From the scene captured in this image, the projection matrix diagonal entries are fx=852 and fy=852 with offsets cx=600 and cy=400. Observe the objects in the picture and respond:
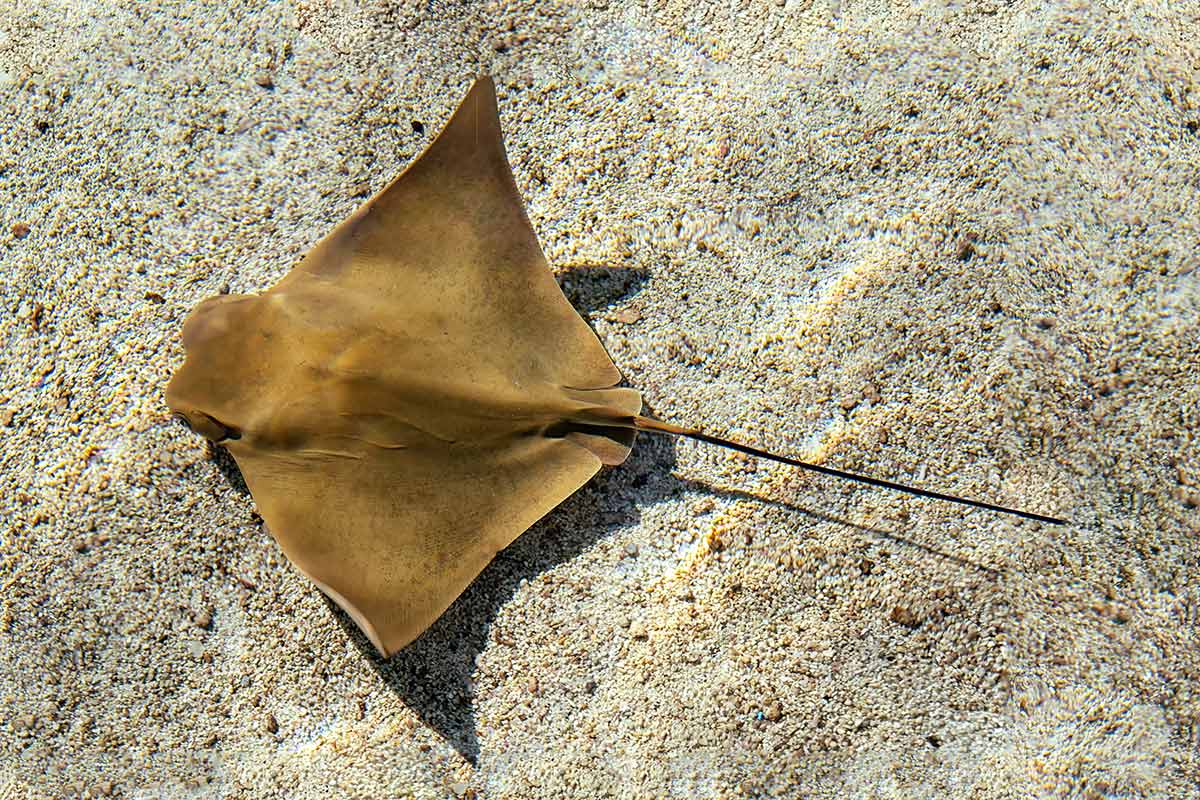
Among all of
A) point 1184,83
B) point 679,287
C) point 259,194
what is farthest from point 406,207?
point 1184,83

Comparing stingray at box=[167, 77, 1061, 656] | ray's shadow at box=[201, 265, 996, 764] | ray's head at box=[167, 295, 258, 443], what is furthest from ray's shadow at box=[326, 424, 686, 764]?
ray's head at box=[167, 295, 258, 443]

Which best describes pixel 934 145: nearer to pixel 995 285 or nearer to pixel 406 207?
pixel 995 285

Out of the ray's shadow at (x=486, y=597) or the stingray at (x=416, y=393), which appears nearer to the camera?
the stingray at (x=416, y=393)

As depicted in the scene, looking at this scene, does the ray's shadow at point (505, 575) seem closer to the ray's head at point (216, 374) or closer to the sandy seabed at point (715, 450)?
the sandy seabed at point (715, 450)

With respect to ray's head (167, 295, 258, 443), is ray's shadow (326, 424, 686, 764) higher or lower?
lower

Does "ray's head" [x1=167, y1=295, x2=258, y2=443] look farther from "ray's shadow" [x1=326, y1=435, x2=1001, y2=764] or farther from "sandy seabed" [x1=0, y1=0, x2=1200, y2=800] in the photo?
"ray's shadow" [x1=326, y1=435, x2=1001, y2=764]

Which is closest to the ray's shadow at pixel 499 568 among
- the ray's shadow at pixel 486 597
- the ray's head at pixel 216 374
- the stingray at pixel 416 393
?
the ray's shadow at pixel 486 597

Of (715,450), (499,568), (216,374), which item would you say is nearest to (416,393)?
(216,374)

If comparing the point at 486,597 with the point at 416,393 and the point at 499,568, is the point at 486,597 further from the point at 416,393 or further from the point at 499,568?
the point at 416,393
